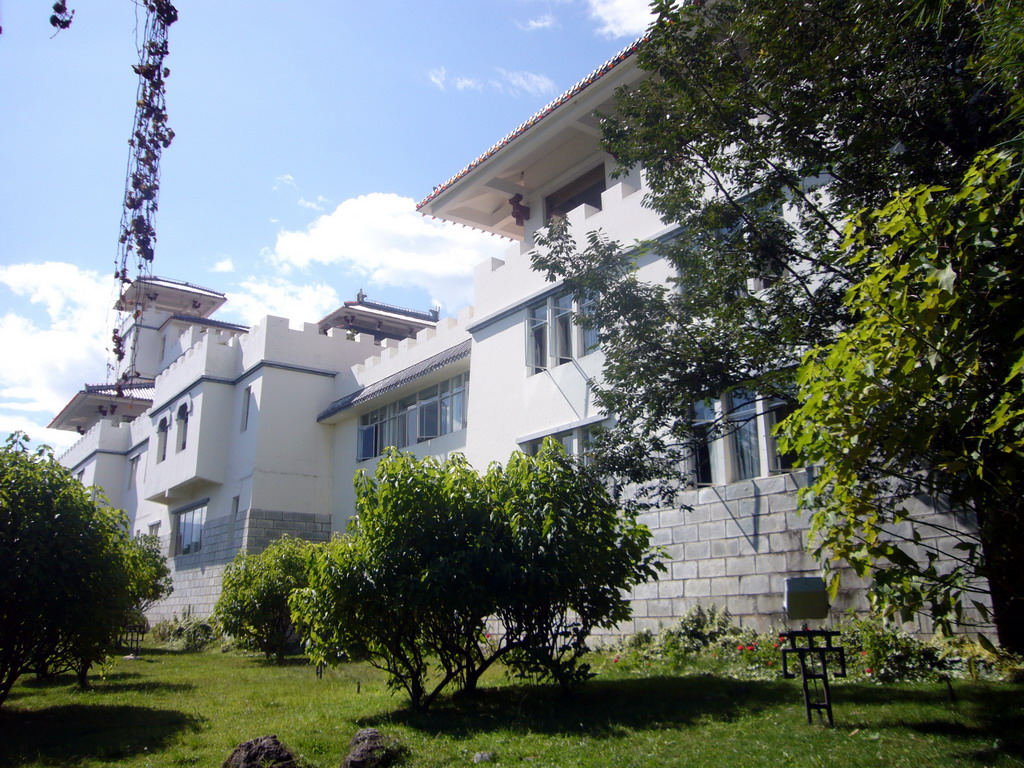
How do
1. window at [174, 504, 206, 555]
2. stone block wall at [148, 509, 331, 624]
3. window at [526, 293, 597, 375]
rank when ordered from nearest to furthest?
window at [526, 293, 597, 375] < stone block wall at [148, 509, 331, 624] < window at [174, 504, 206, 555]

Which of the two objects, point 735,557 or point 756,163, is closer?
point 756,163

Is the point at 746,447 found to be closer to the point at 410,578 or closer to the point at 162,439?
the point at 410,578

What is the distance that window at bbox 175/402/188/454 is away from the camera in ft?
91.4

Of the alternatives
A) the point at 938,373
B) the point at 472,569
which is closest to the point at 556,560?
the point at 472,569

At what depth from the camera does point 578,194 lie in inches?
743

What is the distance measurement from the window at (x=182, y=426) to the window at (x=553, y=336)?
51.1ft

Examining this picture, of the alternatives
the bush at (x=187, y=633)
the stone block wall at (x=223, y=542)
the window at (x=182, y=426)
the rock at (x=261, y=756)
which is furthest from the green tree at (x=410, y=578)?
the window at (x=182, y=426)

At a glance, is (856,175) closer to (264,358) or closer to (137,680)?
(137,680)

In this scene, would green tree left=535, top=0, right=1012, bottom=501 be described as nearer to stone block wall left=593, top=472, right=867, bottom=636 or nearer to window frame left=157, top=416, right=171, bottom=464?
stone block wall left=593, top=472, right=867, bottom=636

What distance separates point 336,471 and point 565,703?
17517mm

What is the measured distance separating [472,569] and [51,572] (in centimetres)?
497

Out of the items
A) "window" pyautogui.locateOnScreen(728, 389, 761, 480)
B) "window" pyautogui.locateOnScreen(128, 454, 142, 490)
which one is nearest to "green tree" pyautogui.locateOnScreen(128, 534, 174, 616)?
"window" pyautogui.locateOnScreen(128, 454, 142, 490)

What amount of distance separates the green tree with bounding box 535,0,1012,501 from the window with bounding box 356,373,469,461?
11.1m

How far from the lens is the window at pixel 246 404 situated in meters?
25.6
